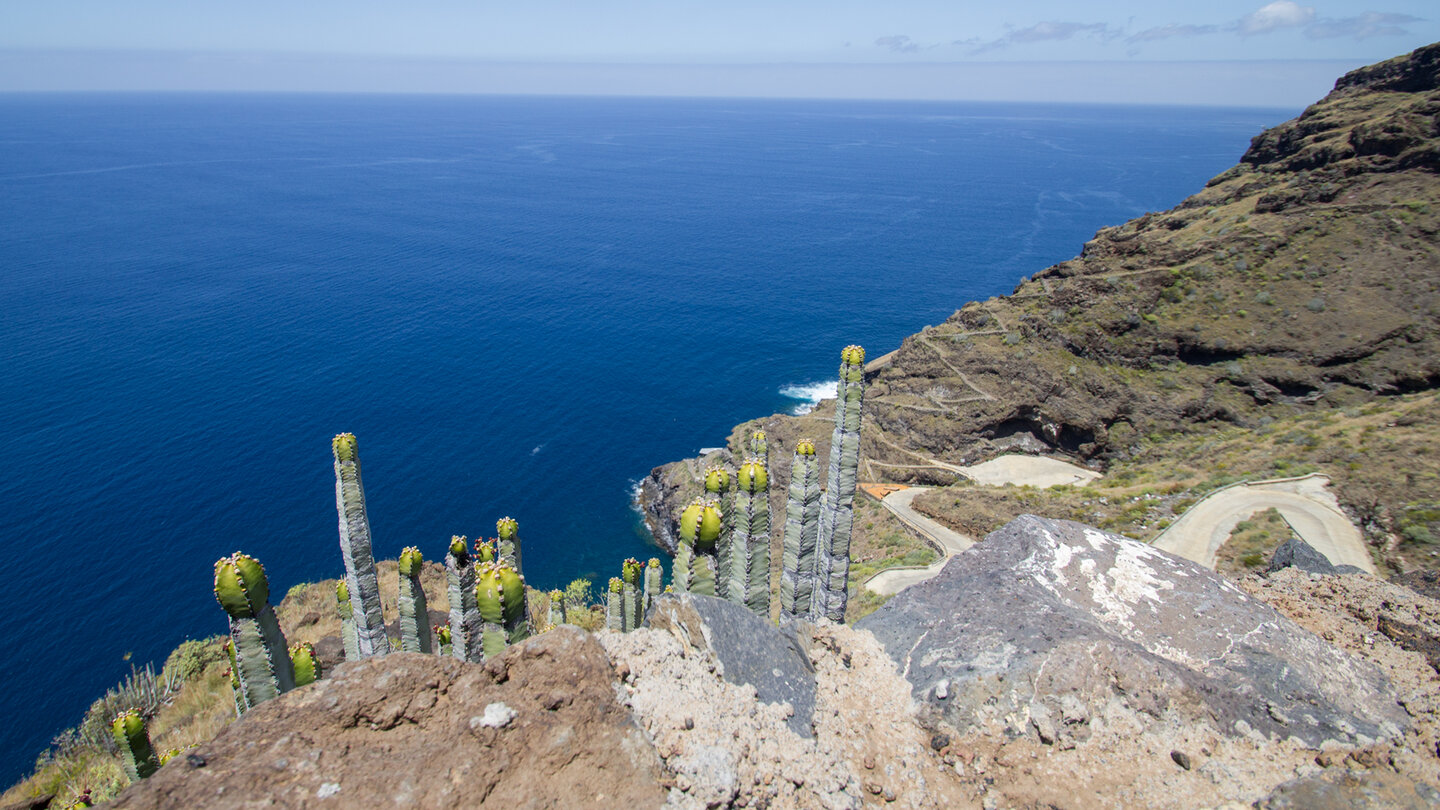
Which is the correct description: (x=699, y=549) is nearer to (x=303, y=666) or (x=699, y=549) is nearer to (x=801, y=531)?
(x=801, y=531)

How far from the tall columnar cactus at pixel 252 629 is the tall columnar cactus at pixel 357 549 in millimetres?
3948

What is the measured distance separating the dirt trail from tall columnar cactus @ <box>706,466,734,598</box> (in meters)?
19.6

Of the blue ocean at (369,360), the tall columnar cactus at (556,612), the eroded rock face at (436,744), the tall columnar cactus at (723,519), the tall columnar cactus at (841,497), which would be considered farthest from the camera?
the blue ocean at (369,360)

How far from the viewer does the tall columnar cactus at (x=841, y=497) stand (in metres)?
18.9

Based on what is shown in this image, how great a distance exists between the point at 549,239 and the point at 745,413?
7122cm

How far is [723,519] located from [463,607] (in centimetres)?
592

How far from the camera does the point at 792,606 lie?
17781mm

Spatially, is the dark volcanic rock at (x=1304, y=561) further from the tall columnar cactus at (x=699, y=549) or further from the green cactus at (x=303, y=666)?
the green cactus at (x=303, y=666)

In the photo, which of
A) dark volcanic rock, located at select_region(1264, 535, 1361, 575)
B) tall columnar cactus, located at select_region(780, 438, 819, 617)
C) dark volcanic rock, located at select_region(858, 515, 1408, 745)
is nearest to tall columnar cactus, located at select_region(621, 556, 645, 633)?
tall columnar cactus, located at select_region(780, 438, 819, 617)

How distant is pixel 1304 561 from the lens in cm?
1991

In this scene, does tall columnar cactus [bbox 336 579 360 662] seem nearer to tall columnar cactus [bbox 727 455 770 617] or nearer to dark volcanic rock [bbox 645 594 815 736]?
tall columnar cactus [bbox 727 455 770 617]

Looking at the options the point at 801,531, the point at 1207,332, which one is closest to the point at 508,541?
the point at 801,531

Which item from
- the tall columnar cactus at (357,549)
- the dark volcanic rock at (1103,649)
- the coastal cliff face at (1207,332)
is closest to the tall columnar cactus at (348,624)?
the tall columnar cactus at (357,549)

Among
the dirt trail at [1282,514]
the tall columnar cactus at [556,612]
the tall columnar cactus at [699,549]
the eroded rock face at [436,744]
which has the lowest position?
the tall columnar cactus at [556,612]
